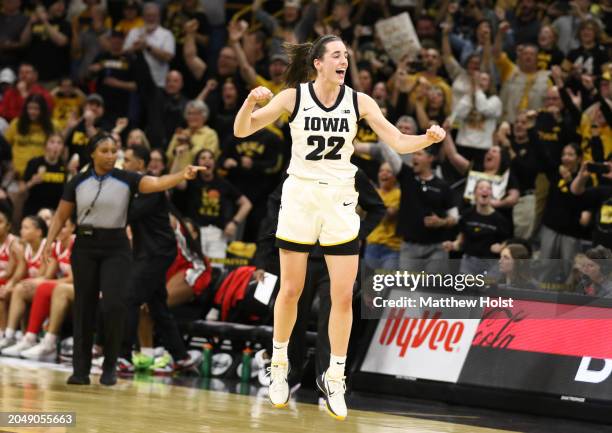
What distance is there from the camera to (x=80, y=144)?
15766 millimetres

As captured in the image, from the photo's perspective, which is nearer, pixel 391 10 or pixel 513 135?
pixel 513 135

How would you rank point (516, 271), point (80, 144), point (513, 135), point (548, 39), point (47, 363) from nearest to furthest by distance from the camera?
point (516, 271) < point (47, 363) < point (513, 135) < point (548, 39) < point (80, 144)

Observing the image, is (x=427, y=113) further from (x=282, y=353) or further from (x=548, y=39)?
(x=282, y=353)

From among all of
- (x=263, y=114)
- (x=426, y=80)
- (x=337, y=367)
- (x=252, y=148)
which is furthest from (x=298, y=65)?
(x=252, y=148)

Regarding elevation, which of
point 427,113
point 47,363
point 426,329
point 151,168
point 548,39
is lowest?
point 47,363

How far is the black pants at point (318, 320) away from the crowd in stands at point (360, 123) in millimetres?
1266

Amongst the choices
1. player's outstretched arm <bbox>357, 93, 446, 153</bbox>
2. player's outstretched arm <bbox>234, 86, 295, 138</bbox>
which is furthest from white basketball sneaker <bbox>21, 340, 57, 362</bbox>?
player's outstretched arm <bbox>357, 93, 446, 153</bbox>

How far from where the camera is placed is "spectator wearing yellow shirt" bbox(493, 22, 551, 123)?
1457cm

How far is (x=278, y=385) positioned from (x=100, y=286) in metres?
3.29

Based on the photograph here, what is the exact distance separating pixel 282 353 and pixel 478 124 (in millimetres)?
7069

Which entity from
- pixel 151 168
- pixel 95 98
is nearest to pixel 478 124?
pixel 151 168

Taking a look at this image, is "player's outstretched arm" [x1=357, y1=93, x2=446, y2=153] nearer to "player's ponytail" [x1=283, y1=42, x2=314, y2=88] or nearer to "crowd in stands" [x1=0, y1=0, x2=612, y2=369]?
"player's ponytail" [x1=283, y1=42, x2=314, y2=88]

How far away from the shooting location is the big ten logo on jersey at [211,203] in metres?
14.4

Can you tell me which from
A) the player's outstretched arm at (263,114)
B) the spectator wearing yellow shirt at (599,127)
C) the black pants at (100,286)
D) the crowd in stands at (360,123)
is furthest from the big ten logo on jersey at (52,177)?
the player's outstretched arm at (263,114)
